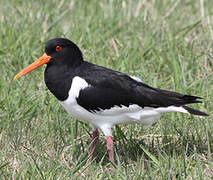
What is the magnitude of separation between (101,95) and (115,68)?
5.38 feet

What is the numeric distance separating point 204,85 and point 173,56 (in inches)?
27.2

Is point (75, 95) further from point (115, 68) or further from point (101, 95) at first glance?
point (115, 68)

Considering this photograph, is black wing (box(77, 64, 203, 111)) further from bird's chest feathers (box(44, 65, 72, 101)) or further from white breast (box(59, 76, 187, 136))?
bird's chest feathers (box(44, 65, 72, 101))

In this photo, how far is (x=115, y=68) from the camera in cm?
655

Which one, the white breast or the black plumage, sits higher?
the black plumage

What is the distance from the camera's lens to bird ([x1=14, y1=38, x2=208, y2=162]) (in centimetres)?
489

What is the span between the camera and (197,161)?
Answer: 4.67 meters

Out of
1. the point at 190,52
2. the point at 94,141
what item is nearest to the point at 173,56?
the point at 190,52

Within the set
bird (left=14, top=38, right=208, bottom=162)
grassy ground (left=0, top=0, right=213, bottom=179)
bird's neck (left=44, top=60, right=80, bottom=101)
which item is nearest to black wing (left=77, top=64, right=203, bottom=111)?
bird (left=14, top=38, right=208, bottom=162)

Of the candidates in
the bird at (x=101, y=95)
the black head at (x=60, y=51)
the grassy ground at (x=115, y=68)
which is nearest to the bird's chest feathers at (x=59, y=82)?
the bird at (x=101, y=95)

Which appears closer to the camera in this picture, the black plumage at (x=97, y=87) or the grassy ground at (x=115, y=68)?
the grassy ground at (x=115, y=68)

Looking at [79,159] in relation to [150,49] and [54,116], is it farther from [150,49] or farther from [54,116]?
[150,49]

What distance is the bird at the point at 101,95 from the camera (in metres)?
4.89

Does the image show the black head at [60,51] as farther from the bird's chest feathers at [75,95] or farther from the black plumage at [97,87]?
the bird's chest feathers at [75,95]
